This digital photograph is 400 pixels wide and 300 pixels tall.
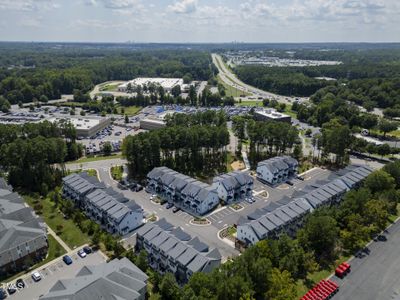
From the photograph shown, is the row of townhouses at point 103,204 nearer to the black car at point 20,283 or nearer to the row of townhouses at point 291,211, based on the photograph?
the black car at point 20,283

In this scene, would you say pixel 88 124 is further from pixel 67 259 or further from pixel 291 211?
pixel 291 211

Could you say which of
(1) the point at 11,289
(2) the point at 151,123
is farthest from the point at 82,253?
(2) the point at 151,123

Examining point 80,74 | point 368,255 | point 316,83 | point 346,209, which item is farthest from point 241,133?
point 80,74

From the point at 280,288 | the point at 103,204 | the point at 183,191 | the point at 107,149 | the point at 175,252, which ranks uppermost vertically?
the point at 280,288

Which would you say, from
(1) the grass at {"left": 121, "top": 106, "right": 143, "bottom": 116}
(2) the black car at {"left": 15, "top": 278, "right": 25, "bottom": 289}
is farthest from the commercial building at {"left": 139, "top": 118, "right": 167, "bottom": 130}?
(2) the black car at {"left": 15, "top": 278, "right": 25, "bottom": 289}

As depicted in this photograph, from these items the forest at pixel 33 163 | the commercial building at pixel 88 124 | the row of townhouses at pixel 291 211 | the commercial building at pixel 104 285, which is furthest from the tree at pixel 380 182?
the commercial building at pixel 88 124
